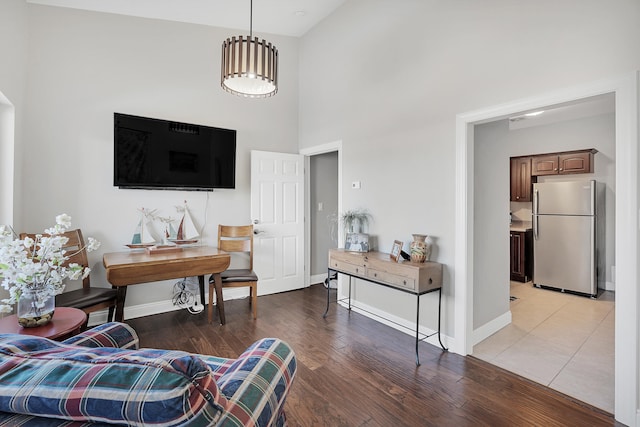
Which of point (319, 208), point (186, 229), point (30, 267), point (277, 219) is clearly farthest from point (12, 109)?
point (319, 208)

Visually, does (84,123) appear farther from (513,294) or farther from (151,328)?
(513,294)

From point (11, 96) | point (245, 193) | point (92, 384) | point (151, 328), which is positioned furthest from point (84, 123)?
point (92, 384)

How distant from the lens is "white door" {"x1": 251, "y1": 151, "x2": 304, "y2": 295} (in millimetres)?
3977

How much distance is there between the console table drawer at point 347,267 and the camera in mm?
2979

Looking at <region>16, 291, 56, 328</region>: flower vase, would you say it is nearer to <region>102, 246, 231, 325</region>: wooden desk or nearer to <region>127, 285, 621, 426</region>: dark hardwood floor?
<region>102, 246, 231, 325</region>: wooden desk

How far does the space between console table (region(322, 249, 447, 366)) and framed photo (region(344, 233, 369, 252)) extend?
0.09 meters

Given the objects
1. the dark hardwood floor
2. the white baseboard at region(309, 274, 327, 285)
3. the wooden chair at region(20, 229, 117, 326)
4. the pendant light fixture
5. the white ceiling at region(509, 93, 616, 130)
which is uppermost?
the white ceiling at region(509, 93, 616, 130)

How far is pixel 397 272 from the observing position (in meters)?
2.61

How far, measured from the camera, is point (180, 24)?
350 cm

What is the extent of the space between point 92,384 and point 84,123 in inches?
129

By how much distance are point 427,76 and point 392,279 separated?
72.1 inches

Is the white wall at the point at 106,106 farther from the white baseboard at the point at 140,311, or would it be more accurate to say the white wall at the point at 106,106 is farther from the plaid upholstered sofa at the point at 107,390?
the plaid upholstered sofa at the point at 107,390

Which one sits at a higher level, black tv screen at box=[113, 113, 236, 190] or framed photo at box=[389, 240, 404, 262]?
black tv screen at box=[113, 113, 236, 190]

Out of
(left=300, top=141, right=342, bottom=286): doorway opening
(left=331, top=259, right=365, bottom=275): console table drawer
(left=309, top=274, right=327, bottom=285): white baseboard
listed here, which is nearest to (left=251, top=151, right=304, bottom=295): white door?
(left=300, top=141, right=342, bottom=286): doorway opening
